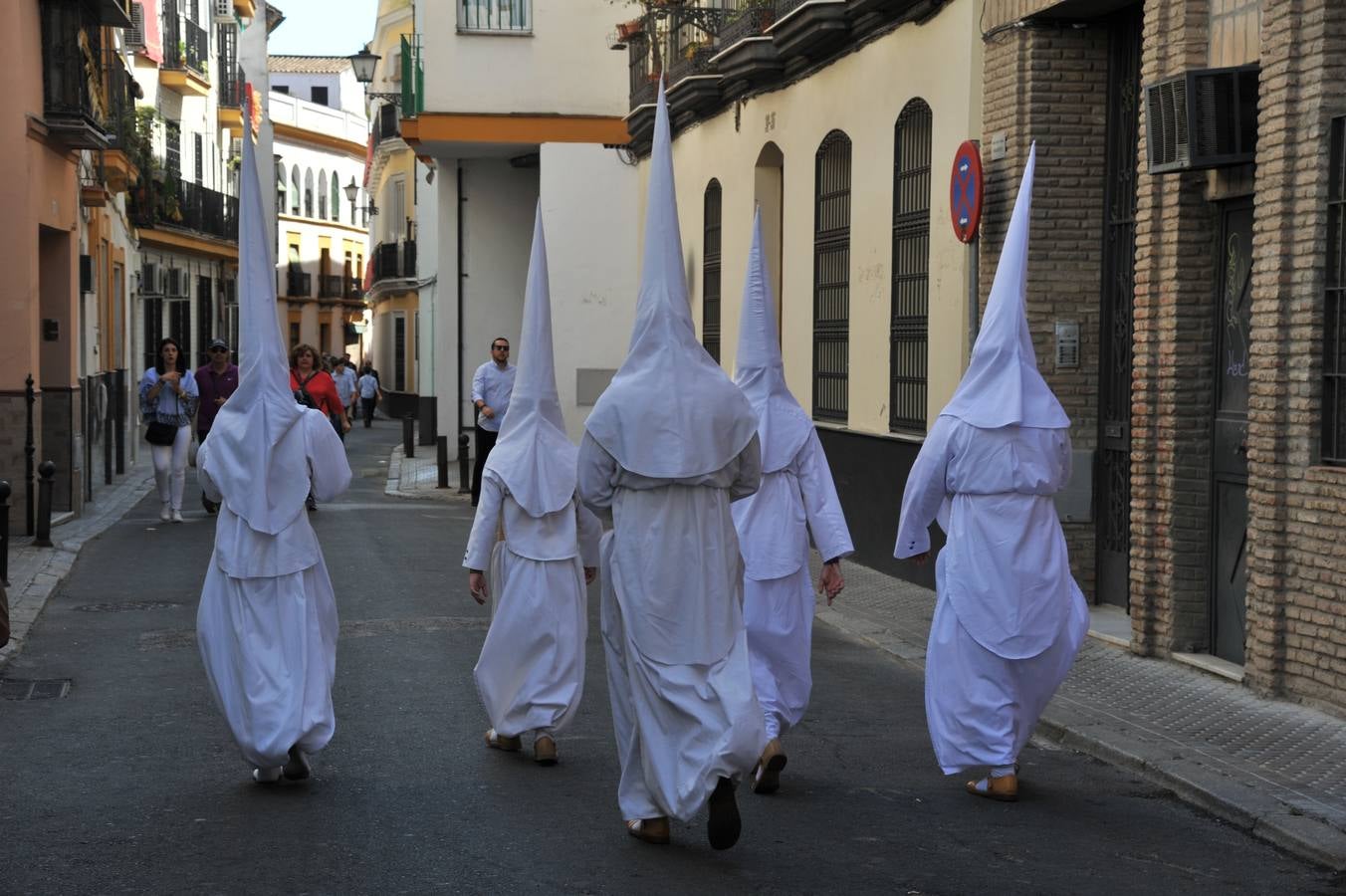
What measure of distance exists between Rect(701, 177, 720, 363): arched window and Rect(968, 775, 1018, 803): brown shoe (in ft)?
48.3

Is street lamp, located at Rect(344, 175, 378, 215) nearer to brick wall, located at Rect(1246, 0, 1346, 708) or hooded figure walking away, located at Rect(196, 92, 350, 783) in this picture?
brick wall, located at Rect(1246, 0, 1346, 708)


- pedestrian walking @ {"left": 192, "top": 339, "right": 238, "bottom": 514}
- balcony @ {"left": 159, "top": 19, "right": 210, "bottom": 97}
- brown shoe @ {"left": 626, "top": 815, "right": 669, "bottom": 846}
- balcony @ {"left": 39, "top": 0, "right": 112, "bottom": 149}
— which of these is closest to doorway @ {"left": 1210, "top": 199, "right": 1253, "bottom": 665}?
brown shoe @ {"left": 626, "top": 815, "right": 669, "bottom": 846}

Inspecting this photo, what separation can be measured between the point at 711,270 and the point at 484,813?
15.7 meters

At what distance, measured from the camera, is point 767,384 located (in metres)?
8.40

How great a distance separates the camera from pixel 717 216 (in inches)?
864

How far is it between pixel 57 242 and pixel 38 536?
4741mm

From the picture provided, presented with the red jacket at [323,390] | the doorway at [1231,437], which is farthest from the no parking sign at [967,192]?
the red jacket at [323,390]

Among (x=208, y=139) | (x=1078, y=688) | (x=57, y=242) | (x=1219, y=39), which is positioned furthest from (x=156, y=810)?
(x=208, y=139)

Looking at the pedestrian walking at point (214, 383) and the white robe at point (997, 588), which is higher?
the pedestrian walking at point (214, 383)

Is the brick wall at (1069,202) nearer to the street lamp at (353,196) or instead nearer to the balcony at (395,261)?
the balcony at (395,261)

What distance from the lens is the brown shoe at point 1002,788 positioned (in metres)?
7.35

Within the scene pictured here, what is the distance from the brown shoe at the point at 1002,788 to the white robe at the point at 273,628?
259 cm

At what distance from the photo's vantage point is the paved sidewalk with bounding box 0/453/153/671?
39.8 ft

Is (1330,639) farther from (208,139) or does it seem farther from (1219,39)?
(208,139)
